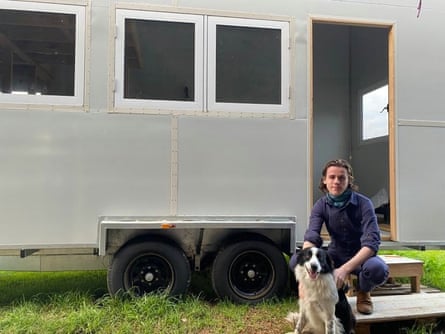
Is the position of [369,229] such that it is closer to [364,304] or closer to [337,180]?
[337,180]

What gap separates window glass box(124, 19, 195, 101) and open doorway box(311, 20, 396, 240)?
2774mm

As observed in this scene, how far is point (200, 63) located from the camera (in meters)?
3.46

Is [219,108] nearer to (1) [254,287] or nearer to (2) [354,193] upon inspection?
(2) [354,193]

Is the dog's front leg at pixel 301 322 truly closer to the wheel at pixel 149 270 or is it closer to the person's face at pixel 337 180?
the person's face at pixel 337 180

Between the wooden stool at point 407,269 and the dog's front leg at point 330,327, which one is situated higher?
the wooden stool at point 407,269

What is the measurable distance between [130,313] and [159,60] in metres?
2.17

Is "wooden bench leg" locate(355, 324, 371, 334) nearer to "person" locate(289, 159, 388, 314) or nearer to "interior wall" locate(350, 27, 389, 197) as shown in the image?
"person" locate(289, 159, 388, 314)

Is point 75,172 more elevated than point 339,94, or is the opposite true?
point 339,94

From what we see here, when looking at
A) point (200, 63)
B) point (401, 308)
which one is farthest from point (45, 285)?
point (401, 308)

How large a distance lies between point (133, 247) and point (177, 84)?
1.50 metres

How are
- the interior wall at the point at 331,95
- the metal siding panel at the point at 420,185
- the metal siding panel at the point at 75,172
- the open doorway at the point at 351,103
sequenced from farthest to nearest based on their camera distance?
the interior wall at the point at 331,95 < the open doorway at the point at 351,103 < the metal siding panel at the point at 420,185 < the metal siding panel at the point at 75,172

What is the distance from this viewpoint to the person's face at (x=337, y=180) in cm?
267

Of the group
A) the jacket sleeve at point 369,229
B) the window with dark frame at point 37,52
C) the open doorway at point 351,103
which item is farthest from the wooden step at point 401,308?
the window with dark frame at point 37,52

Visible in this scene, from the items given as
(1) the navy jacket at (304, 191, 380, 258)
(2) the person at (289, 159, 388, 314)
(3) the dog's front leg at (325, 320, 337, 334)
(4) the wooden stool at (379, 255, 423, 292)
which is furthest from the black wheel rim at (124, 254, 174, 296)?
(4) the wooden stool at (379, 255, 423, 292)
